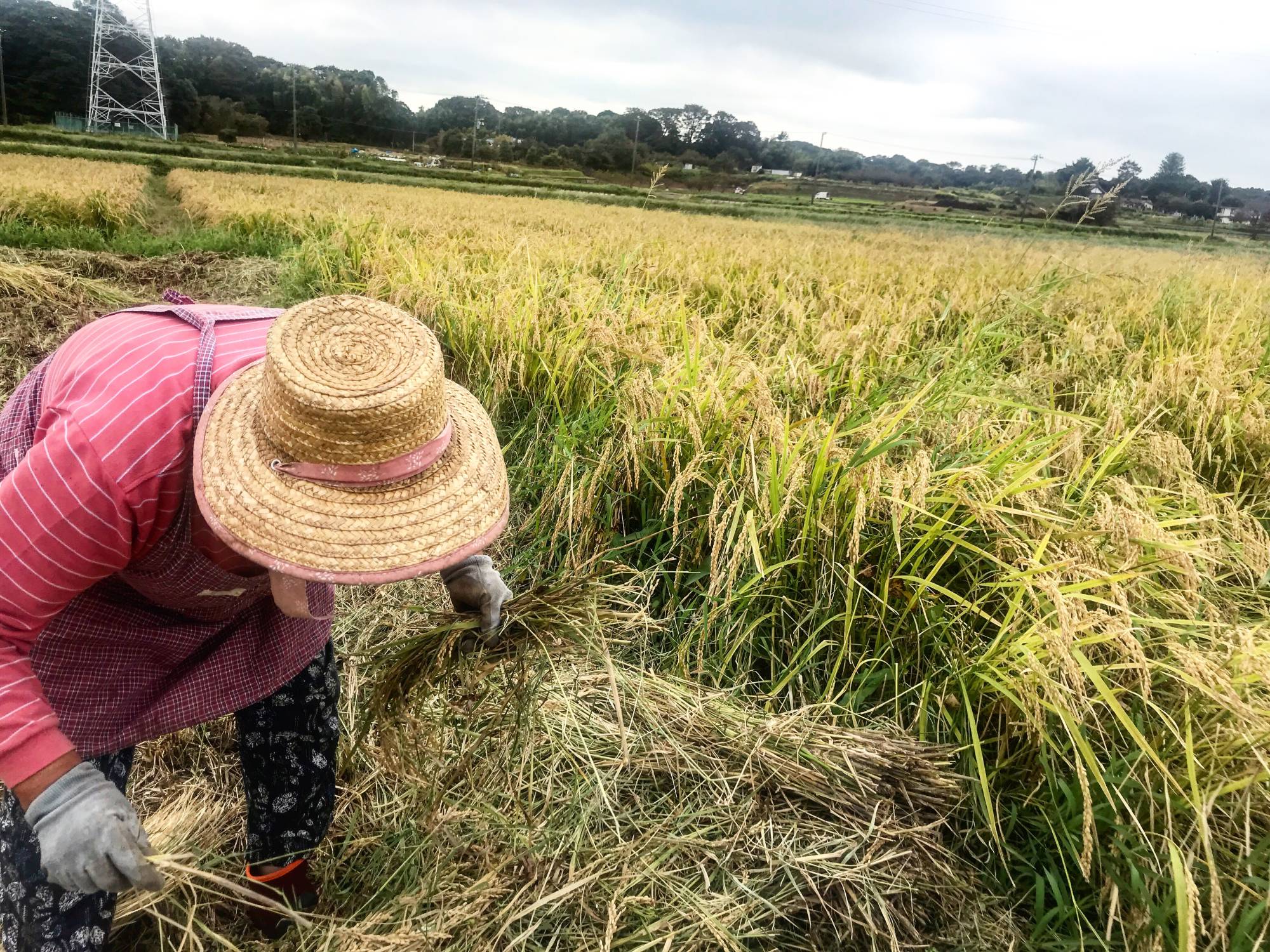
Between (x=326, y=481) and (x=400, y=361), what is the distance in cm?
18

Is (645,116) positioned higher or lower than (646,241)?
higher

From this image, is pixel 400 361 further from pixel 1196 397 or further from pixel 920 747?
pixel 1196 397

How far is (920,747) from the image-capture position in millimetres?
1431

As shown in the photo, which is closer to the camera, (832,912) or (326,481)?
(326,481)

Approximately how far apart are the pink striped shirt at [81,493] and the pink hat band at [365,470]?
0.64 feet

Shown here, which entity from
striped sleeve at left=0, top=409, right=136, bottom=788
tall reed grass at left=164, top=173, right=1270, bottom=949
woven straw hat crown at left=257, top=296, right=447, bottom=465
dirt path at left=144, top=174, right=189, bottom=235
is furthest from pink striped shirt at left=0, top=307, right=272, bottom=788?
dirt path at left=144, top=174, right=189, bottom=235

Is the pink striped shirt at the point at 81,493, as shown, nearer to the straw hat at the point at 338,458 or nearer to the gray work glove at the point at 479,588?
the straw hat at the point at 338,458

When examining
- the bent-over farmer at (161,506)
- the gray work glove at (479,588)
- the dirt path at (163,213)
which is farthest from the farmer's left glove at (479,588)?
the dirt path at (163,213)

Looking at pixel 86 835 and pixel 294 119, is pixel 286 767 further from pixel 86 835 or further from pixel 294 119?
pixel 294 119

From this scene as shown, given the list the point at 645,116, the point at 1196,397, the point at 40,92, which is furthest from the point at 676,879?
the point at 40,92

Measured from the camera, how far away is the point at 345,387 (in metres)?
0.86

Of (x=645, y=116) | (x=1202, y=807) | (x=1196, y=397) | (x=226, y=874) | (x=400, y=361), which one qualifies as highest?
(x=645, y=116)

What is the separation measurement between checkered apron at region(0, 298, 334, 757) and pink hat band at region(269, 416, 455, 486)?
22 centimetres

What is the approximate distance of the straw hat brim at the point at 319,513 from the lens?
0.87m
